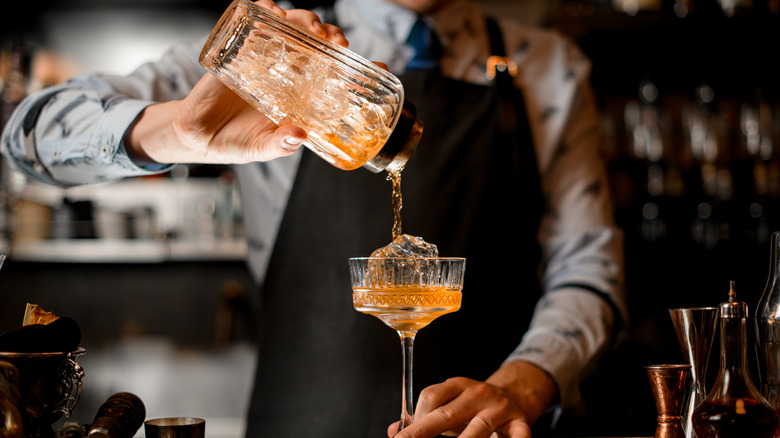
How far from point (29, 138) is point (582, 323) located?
0.99 meters

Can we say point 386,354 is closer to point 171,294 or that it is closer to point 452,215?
point 452,215

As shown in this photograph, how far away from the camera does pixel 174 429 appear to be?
2.46 feet

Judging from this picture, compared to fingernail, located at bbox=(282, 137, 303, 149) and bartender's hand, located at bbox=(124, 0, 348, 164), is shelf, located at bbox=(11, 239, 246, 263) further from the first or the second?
fingernail, located at bbox=(282, 137, 303, 149)

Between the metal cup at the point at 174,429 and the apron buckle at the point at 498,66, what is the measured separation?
37.7 inches

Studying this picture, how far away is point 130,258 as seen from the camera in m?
2.92

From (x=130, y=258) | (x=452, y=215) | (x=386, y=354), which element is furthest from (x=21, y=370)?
(x=130, y=258)

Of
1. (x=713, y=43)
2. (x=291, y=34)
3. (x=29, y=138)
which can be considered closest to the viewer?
(x=291, y=34)

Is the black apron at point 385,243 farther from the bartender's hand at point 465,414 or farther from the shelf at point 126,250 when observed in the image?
the shelf at point 126,250

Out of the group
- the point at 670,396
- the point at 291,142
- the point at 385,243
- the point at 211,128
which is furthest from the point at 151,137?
the point at 670,396

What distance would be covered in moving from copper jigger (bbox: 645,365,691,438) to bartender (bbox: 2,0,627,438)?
37 cm

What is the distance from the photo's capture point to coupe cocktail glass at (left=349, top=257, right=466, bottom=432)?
841 mm

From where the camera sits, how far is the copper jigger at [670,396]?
0.78 meters

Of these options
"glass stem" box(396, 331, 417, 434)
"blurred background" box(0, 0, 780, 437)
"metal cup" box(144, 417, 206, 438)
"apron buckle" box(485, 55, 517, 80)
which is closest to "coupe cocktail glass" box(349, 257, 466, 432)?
"glass stem" box(396, 331, 417, 434)

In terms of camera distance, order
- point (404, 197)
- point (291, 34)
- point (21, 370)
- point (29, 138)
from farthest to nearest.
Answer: point (404, 197) → point (29, 138) → point (291, 34) → point (21, 370)
